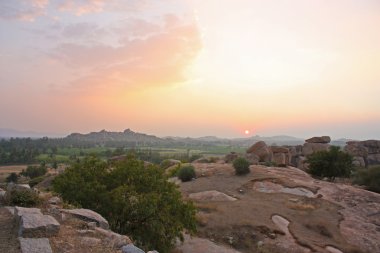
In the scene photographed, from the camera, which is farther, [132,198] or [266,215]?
[266,215]

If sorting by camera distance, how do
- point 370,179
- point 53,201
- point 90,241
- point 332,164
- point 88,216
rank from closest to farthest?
point 90,241 → point 88,216 → point 53,201 → point 370,179 → point 332,164

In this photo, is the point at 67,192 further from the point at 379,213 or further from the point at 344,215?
the point at 379,213

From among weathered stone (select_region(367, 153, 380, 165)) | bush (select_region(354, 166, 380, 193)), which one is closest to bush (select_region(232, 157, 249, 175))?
bush (select_region(354, 166, 380, 193))

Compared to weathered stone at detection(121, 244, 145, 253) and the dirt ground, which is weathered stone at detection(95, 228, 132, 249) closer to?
weathered stone at detection(121, 244, 145, 253)

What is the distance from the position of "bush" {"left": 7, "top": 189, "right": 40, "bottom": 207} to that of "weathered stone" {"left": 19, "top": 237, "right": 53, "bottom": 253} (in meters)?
4.22

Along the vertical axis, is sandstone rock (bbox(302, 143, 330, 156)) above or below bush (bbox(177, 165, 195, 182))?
above

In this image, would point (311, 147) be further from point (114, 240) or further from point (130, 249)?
point (130, 249)

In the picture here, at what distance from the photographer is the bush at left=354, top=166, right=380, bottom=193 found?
43291mm

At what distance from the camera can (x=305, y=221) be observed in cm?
2772

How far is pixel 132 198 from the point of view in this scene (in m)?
15.7

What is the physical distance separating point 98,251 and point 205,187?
90.1 ft

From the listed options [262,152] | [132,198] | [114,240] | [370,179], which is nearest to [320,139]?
[262,152]

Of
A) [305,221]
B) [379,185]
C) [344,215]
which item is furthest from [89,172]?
[379,185]

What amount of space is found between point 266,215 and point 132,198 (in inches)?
602
